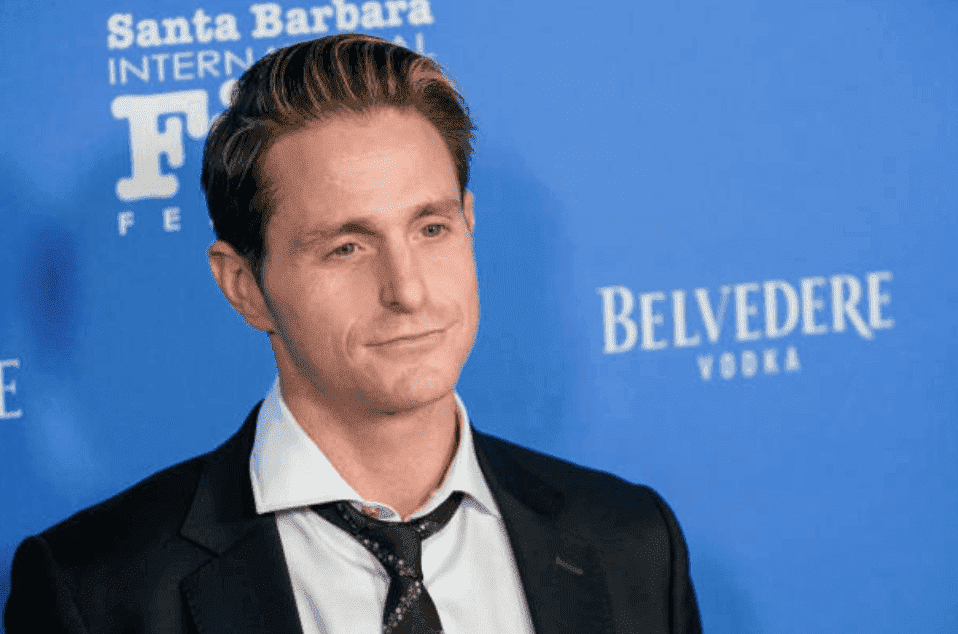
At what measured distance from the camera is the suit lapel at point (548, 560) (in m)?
1.37

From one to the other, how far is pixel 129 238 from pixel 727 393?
1.04m

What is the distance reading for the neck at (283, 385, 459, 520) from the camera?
1333 mm

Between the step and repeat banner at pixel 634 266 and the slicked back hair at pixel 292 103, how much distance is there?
397 millimetres

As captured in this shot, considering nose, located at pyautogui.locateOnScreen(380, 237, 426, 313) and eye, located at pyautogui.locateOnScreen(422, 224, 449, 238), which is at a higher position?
eye, located at pyautogui.locateOnScreen(422, 224, 449, 238)

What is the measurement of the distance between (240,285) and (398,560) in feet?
1.36

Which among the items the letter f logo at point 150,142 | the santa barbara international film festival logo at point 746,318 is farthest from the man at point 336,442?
the santa barbara international film festival logo at point 746,318

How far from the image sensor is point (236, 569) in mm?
1275

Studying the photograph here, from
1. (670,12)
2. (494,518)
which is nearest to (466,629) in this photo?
(494,518)

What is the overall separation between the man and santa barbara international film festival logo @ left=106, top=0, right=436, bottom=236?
371 millimetres

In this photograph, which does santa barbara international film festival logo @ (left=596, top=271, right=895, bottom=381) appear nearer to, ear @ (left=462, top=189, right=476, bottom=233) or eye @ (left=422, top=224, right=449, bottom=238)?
ear @ (left=462, top=189, right=476, bottom=233)

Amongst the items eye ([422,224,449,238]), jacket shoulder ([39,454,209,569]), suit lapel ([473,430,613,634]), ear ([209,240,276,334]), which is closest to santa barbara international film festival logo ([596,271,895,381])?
suit lapel ([473,430,613,634])

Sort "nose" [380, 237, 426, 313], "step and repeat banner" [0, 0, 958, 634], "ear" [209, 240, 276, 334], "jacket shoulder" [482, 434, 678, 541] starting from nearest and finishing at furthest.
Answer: "nose" [380, 237, 426, 313], "ear" [209, 240, 276, 334], "jacket shoulder" [482, 434, 678, 541], "step and repeat banner" [0, 0, 958, 634]

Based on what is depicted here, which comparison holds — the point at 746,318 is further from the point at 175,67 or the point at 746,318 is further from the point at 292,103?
the point at 175,67

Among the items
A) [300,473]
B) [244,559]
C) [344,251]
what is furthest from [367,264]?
[244,559]
